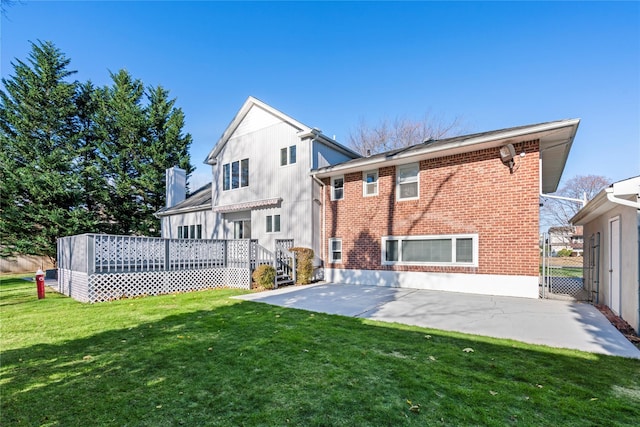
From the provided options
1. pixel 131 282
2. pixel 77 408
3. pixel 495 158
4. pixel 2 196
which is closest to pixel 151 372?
pixel 77 408

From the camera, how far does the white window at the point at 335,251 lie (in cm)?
1264

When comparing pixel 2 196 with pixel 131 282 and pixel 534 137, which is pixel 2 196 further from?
pixel 534 137

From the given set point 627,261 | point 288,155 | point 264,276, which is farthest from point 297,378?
point 288,155

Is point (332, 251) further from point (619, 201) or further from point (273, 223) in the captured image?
point (619, 201)

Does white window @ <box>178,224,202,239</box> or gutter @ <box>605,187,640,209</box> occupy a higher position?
gutter @ <box>605,187,640,209</box>

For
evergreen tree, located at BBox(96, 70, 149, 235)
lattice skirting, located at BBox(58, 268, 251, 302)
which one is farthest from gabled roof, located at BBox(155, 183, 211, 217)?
lattice skirting, located at BBox(58, 268, 251, 302)

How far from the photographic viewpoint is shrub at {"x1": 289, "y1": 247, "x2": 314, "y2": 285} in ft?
39.1

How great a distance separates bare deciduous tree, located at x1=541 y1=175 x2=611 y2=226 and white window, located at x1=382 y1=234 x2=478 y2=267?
98.2ft

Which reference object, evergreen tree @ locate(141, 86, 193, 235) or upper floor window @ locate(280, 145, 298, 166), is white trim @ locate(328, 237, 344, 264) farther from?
A: evergreen tree @ locate(141, 86, 193, 235)

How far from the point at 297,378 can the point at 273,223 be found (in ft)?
35.4

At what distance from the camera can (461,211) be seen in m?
9.84

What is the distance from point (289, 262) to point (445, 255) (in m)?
5.98

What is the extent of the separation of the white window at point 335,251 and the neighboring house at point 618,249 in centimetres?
814

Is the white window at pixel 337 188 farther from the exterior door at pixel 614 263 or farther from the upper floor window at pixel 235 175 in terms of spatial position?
the exterior door at pixel 614 263
